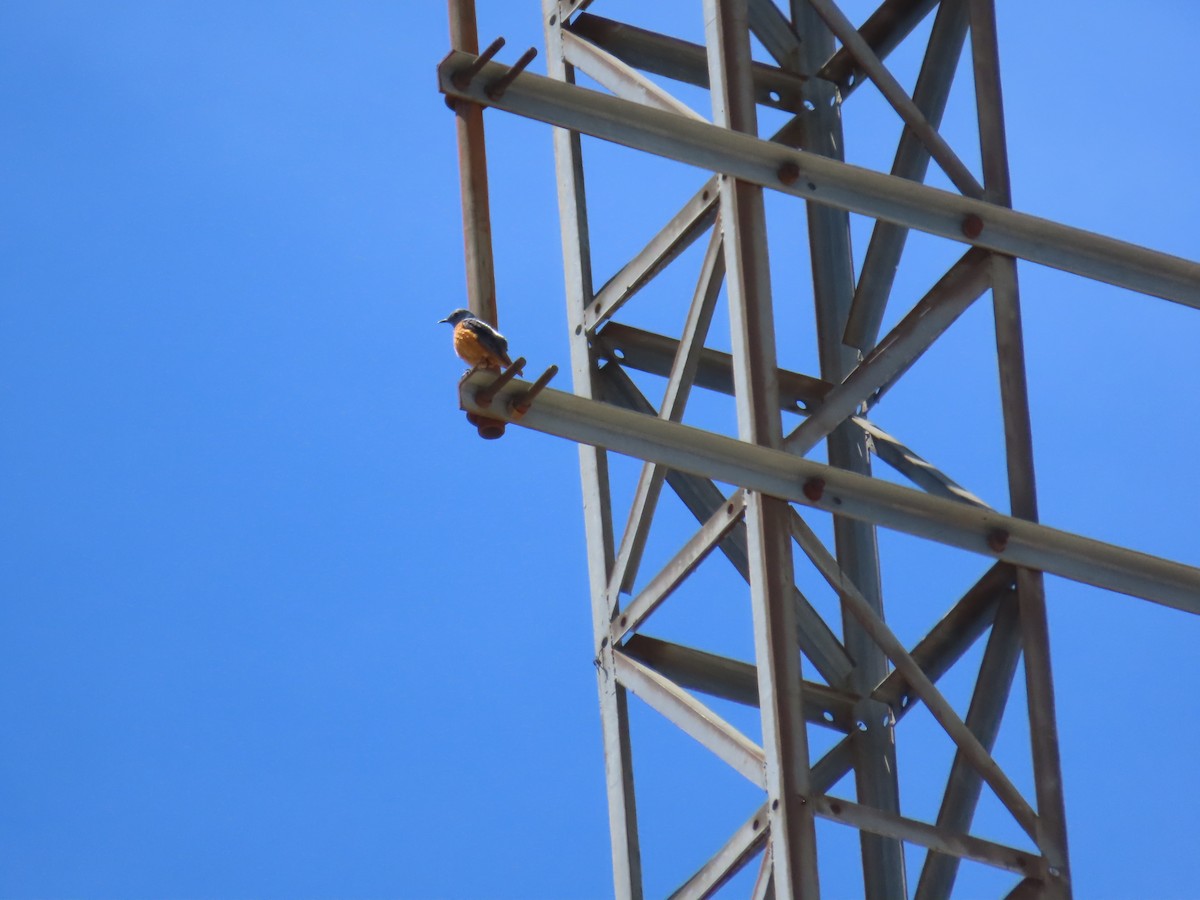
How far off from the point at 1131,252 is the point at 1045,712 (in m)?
2.11

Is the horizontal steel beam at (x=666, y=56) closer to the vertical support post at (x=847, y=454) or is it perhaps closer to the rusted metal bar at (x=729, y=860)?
the vertical support post at (x=847, y=454)

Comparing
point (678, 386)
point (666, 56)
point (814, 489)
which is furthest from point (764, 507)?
point (666, 56)

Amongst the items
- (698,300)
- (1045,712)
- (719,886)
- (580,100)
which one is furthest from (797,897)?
(580,100)

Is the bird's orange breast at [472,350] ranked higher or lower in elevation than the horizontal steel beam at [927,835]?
higher

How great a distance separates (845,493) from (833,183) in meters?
1.40

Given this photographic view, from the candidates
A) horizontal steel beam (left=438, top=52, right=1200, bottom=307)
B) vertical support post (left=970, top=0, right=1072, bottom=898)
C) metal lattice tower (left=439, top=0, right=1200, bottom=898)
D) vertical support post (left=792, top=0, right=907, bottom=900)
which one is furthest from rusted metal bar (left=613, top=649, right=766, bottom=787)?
horizontal steel beam (left=438, top=52, right=1200, bottom=307)

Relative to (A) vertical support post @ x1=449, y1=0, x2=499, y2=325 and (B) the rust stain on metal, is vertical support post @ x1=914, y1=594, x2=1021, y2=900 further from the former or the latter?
(A) vertical support post @ x1=449, y1=0, x2=499, y2=325

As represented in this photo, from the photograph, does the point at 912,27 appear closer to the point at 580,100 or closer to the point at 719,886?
the point at 580,100

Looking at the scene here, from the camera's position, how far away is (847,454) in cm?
1023

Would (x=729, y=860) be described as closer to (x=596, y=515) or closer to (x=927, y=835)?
(x=927, y=835)

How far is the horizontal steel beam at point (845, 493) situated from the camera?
809 centimetres

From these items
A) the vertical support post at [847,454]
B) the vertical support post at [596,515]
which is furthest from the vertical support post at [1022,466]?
the vertical support post at [596,515]

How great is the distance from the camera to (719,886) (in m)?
8.65

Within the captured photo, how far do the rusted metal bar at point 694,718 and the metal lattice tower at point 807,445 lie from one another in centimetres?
2
